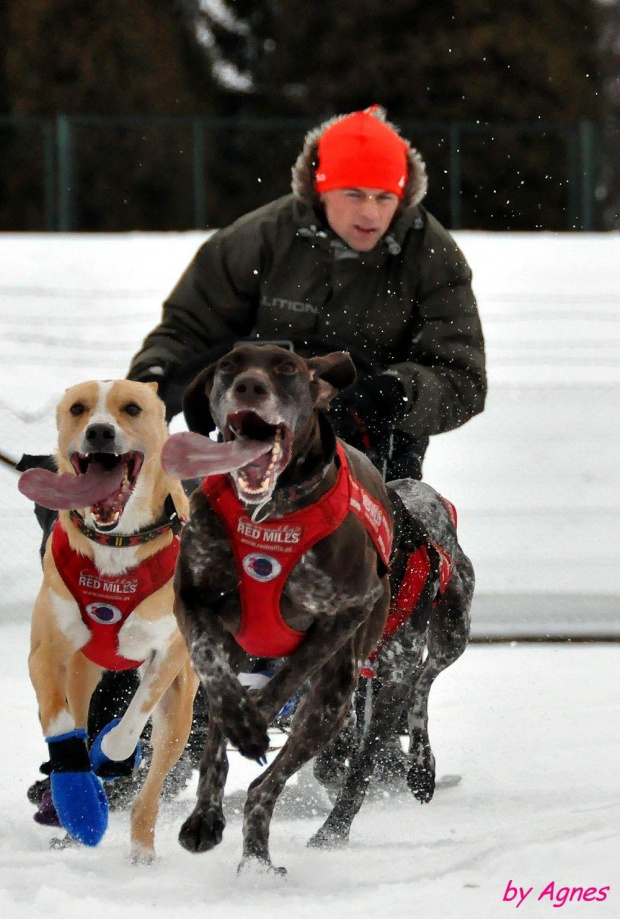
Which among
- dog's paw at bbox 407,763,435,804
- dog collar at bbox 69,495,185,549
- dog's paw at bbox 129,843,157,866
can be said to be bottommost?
dog's paw at bbox 407,763,435,804

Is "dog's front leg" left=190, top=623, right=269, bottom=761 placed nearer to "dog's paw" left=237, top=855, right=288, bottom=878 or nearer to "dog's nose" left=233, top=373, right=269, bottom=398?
"dog's paw" left=237, top=855, right=288, bottom=878

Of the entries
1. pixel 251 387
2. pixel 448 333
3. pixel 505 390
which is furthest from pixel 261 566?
pixel 505 390

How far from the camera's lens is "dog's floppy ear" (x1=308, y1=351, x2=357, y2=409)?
366 centimetres

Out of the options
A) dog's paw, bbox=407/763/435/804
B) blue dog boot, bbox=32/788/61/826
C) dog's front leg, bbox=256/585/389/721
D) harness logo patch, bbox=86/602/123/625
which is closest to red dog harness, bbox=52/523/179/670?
harness logo patch, bbox=86/602/123/625

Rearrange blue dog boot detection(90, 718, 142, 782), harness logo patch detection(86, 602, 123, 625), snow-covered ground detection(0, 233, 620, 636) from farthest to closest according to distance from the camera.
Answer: snow-covered ground detection(0, 233, 620, 636)
blue dog boot detection(90, 718, 142, 782)
harness logo patch detection(86, 602, 123, 625)

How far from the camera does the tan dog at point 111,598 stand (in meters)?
3.80

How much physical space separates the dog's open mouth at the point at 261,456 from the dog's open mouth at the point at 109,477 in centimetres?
45

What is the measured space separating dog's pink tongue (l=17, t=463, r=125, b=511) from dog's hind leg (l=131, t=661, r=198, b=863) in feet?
1.77

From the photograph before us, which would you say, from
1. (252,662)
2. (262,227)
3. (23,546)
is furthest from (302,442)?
(23,546)

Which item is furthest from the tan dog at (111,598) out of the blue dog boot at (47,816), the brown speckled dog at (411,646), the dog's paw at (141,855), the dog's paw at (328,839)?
the brown speckled dog at (411,646)

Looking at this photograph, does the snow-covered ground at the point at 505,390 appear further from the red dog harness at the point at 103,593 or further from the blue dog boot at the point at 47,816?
the blue dog boot at the point at 47,816

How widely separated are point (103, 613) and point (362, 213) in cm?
143

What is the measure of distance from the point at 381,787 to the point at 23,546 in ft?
12.5

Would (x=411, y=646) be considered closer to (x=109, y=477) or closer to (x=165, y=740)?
(x=165, y=740)
